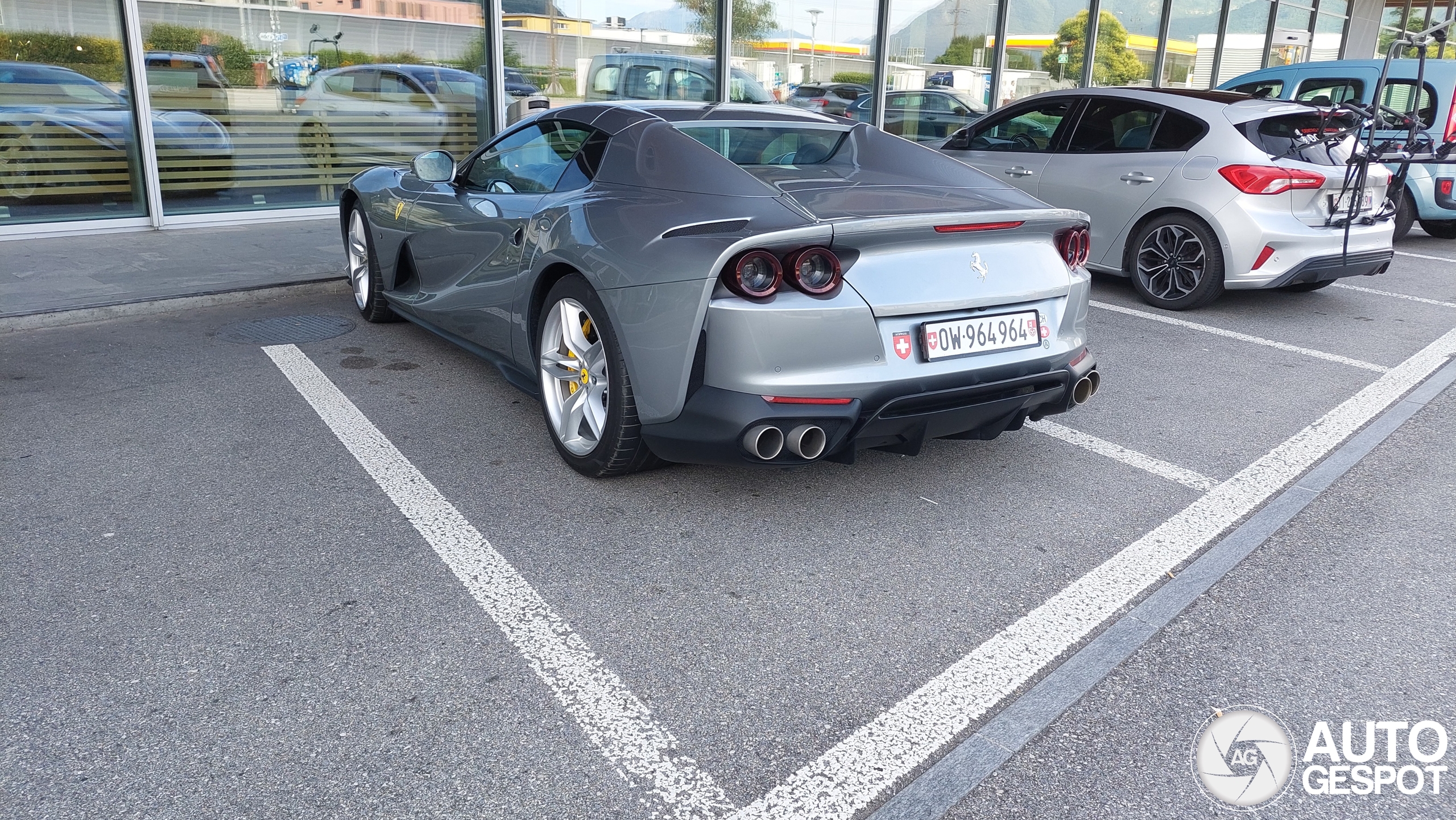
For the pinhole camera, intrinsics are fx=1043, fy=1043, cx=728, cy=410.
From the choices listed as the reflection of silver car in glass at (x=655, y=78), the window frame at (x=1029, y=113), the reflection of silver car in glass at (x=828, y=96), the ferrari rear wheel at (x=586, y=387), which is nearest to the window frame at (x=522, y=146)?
the ferrari rear wheel at (x=586, y=387)

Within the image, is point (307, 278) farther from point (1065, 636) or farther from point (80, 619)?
point (1065, 636)

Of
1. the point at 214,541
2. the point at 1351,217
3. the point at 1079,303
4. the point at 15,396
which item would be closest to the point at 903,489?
the point at 1079,303

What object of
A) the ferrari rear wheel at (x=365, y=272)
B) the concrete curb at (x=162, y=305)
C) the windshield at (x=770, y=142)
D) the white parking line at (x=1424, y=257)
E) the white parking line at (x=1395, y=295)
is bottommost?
the concrete curb at (x=162, y=305)

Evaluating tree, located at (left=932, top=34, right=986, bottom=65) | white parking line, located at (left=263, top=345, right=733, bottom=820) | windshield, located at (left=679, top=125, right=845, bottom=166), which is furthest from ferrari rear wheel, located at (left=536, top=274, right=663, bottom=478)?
tree, located at (left=932, top=34, right=986, bottom=65)

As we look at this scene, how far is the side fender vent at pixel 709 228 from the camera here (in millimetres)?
3154

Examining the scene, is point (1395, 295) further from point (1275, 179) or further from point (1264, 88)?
point (1264, 88)

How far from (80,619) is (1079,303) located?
325cm

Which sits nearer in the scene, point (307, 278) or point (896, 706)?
point (896, 706)

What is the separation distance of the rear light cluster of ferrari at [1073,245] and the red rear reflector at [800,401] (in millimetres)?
1132

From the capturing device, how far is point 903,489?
3.82 m

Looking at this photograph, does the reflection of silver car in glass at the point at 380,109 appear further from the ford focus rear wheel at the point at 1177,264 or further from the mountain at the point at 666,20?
the ford focus rear wheel at the point at 1177,264

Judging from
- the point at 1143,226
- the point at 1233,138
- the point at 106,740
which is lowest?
the point at 106,740

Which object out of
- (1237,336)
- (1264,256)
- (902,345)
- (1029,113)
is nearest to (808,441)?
(902,345)

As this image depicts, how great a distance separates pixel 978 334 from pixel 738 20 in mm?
10119
